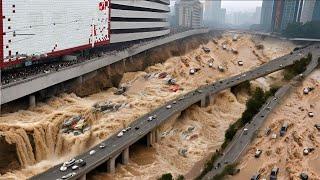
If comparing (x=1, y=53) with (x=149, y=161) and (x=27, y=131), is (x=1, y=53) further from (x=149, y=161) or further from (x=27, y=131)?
(x=149, y=161)

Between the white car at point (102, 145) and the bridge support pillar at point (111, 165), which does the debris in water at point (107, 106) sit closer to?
the white car at point (102, 145)

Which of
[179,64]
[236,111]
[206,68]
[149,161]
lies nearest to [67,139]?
[149,161]

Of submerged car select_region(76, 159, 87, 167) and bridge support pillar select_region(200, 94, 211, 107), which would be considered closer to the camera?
submerged car select_region(76, 159, 87, 167)

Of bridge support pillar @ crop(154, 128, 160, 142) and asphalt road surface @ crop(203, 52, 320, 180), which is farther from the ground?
asphalt road surface @ crop(203, 52, 320, 180)

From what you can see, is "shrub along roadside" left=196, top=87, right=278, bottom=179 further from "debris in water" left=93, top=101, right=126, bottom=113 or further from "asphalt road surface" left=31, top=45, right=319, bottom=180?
"debris in water" left=93, top=101, right=126, bottom=113

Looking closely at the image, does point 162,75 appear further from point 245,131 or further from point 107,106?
point 245,131

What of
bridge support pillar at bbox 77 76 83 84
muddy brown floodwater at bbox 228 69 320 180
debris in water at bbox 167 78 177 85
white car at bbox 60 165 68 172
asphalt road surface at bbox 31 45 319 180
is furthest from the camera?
debris in water at bbox 167 78 177 85

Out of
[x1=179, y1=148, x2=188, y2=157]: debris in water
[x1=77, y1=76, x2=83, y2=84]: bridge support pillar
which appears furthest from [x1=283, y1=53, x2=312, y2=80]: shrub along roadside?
[x1=77, y1=76, x2=83, y2=84]: bridge support pillar

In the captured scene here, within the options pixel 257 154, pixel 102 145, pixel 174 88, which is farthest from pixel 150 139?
pixel 174 88

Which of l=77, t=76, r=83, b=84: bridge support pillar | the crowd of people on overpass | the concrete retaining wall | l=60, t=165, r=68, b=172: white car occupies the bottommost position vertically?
l=60, t=165, r=68, b=172: white car
